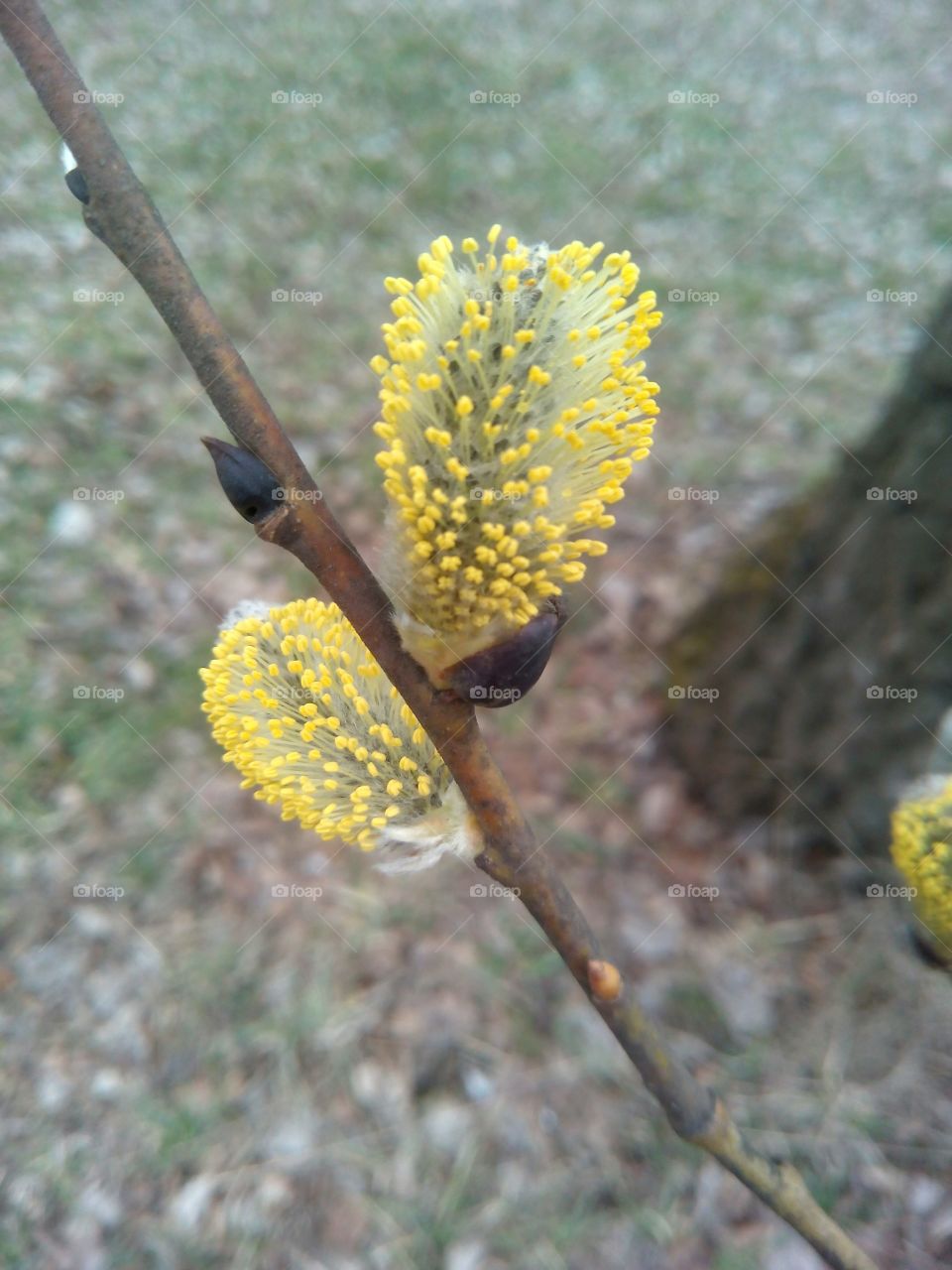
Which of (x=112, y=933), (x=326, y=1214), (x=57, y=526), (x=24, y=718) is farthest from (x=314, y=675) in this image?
(x=57, y=526)

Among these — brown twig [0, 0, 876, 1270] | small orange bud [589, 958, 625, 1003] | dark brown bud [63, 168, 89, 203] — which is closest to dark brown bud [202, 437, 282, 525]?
brown twig [0, 0, 876, 1270]

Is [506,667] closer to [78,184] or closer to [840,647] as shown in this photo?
[78,184]

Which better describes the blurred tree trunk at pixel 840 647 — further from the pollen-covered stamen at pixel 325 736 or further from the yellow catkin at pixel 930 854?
the pollen-covered stamen at pixel 325 736

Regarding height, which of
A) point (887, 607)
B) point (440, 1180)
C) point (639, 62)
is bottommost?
point (440, 1180)

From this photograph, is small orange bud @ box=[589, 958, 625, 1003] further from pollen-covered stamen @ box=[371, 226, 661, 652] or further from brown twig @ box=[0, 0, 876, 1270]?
pollen-covered stamen @ box=[371, 226, 661, 652]

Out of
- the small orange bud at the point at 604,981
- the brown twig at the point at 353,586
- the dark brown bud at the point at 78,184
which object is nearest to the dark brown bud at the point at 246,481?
the brown twig at the point at 353,586

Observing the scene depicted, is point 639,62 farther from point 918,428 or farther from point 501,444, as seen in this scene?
point 501,444
